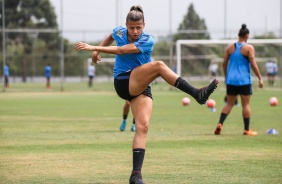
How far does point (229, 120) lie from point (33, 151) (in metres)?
8.05

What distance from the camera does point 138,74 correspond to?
788 centimetres

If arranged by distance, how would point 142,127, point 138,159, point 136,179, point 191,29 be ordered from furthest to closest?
point 191,29
point 142,127
point 138,159
point 136,179

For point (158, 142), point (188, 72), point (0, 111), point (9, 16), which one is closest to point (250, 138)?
point (158, 142)

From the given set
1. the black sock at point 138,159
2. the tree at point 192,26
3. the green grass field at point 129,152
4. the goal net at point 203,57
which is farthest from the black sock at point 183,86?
the goal net at point 203,57

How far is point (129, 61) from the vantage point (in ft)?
26.4

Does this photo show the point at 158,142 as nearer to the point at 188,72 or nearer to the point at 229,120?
the point at 229,120

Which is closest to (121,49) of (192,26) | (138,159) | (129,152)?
(138,159)

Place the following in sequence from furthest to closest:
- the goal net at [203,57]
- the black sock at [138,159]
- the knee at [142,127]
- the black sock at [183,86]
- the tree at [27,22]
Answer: the tree at [27,22] → the goal net at [203,57] → the knee at [142,127] → the black sock at [183,86] → the black sock at [138,159]

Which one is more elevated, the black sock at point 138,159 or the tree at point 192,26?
the tree at point 192,26

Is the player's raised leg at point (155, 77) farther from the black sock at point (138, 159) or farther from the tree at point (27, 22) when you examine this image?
the tree at point (27, 22)

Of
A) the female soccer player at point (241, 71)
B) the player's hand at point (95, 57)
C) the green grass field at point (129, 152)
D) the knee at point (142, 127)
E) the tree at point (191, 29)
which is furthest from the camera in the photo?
the tree at point (191, 29)

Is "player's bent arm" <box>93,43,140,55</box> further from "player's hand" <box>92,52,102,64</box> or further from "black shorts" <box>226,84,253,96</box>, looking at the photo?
"black shorts" <box>226,84,253,96</box>

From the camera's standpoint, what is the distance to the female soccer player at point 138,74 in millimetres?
7789

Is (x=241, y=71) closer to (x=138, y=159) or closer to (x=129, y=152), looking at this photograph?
(x=129, y=152)
